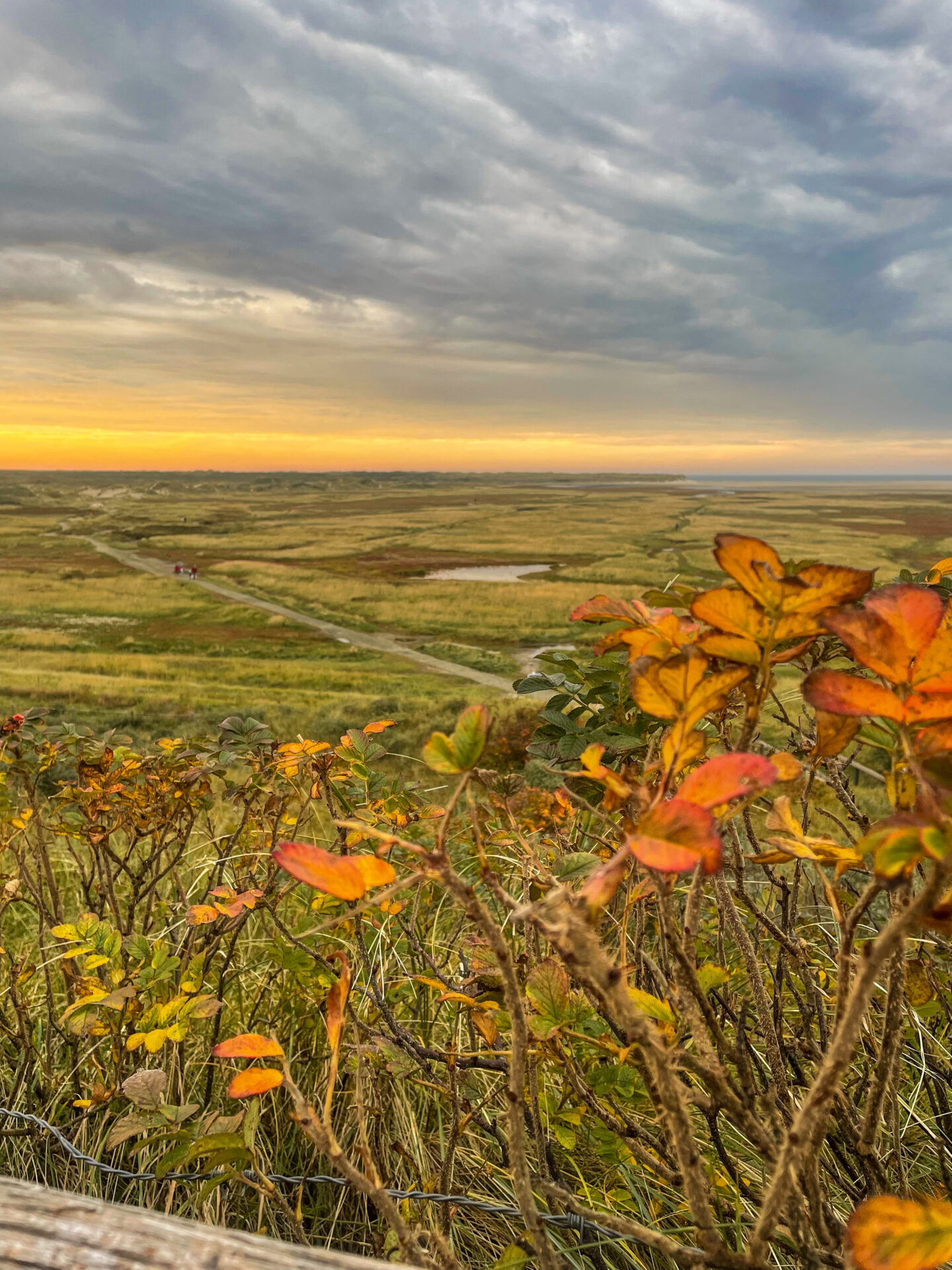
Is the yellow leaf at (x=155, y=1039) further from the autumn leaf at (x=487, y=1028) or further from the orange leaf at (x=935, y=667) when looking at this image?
the orange leaf at (x=935, y=667)

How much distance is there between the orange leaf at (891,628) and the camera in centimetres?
61

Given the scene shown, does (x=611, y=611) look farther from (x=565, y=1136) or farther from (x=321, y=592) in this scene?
(x=321, y=592)

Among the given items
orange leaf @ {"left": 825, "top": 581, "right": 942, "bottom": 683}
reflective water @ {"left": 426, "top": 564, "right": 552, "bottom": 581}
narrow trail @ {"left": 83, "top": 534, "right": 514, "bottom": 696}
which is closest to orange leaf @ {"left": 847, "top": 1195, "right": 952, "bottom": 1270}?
orange leaf @ {"left": 825, "top": 581, "right": 942, "bottom": 683}

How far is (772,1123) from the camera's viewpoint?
1.15 m

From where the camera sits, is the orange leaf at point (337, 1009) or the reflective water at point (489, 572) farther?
the reflective water at point (489, 572)

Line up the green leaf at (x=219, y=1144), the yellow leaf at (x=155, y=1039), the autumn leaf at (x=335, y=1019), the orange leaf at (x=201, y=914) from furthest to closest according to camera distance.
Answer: the orange leaf at (x=201, y=914), the yellow leaf at (x=155, y=1039), the green leaf at (x=219, y=1144), the autumn leaf at (x=335, y=1019)

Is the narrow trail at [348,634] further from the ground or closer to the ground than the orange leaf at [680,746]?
closer to the ground

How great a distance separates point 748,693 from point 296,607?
42.0m

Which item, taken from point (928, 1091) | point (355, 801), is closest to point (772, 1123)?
point (928, 1091)

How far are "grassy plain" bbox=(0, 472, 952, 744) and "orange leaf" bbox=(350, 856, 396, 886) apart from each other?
14261 mm

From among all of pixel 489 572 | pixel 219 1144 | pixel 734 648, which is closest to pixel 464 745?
pixel 734 648

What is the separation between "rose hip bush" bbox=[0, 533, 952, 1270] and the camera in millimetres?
602

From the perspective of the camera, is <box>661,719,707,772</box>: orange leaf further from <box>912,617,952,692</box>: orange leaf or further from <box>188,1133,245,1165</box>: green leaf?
<box>188,1133,245,1165</box>: green leaf

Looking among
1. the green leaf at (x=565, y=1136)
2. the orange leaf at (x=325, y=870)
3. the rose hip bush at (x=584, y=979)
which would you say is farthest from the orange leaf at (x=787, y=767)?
the green leaf at (x=565, y=1136)
